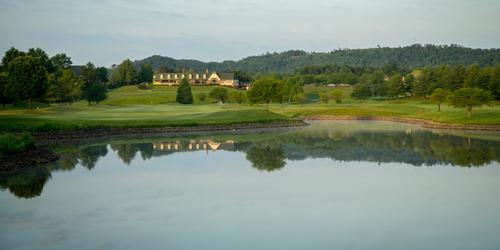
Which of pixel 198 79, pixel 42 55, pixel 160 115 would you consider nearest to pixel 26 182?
pixel 160 115

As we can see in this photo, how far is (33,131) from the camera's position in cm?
5369

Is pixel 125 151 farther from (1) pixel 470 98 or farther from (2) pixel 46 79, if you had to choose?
(1) pixel 470 98

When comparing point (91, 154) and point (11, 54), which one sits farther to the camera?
point (11, 54)

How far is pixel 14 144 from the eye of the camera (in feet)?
123

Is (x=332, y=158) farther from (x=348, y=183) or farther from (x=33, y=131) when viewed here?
(x=33, y=131)

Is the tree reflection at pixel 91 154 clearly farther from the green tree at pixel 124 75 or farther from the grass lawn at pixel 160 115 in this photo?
the green tree at pixel 124 75

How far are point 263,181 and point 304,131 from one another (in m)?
37.3

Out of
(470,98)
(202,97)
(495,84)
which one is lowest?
(202,97)

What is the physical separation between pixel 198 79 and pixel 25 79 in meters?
107

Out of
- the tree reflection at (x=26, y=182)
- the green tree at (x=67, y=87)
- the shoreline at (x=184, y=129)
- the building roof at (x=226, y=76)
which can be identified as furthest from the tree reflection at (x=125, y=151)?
the building roof at (x=226, y=76)

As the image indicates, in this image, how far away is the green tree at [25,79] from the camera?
74938 mm

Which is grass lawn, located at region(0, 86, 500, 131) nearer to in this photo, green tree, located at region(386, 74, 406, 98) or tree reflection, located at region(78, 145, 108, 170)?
green tree, located at region(386, 74, 406, 98)

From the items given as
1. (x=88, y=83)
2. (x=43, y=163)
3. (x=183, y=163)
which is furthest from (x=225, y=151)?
(x=88, y=83)

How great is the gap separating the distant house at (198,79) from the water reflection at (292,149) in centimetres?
11193
